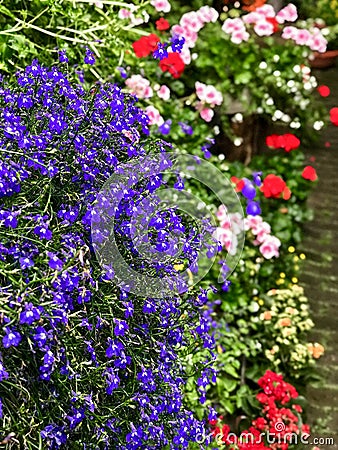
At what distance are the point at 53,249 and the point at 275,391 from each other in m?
1.57

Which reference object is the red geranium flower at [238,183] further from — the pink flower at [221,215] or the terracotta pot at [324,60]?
the terracotta pot at [324,60]

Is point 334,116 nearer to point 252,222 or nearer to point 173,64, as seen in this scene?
point 252,222

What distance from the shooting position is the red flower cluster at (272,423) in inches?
97.4

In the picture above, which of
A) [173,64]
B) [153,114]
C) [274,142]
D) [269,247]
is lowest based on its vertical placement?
[269,247]

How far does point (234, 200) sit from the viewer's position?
3014 mm

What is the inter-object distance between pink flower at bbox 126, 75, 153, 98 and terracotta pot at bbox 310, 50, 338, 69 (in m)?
2.27

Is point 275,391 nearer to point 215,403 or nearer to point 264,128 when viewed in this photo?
point 215,403

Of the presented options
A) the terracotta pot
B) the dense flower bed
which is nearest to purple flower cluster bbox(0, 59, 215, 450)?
the dense flower bed

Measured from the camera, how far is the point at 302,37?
132 inches

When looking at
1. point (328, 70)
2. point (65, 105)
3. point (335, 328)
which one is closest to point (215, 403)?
point (335, 328)

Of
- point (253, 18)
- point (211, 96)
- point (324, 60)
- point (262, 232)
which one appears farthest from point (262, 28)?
point (324, 60)

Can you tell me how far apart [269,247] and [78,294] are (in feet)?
5.74

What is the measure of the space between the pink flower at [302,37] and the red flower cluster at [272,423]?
1702 mm

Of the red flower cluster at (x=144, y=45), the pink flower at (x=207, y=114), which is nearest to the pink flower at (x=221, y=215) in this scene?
the pink flower at (x=207, y=114)
